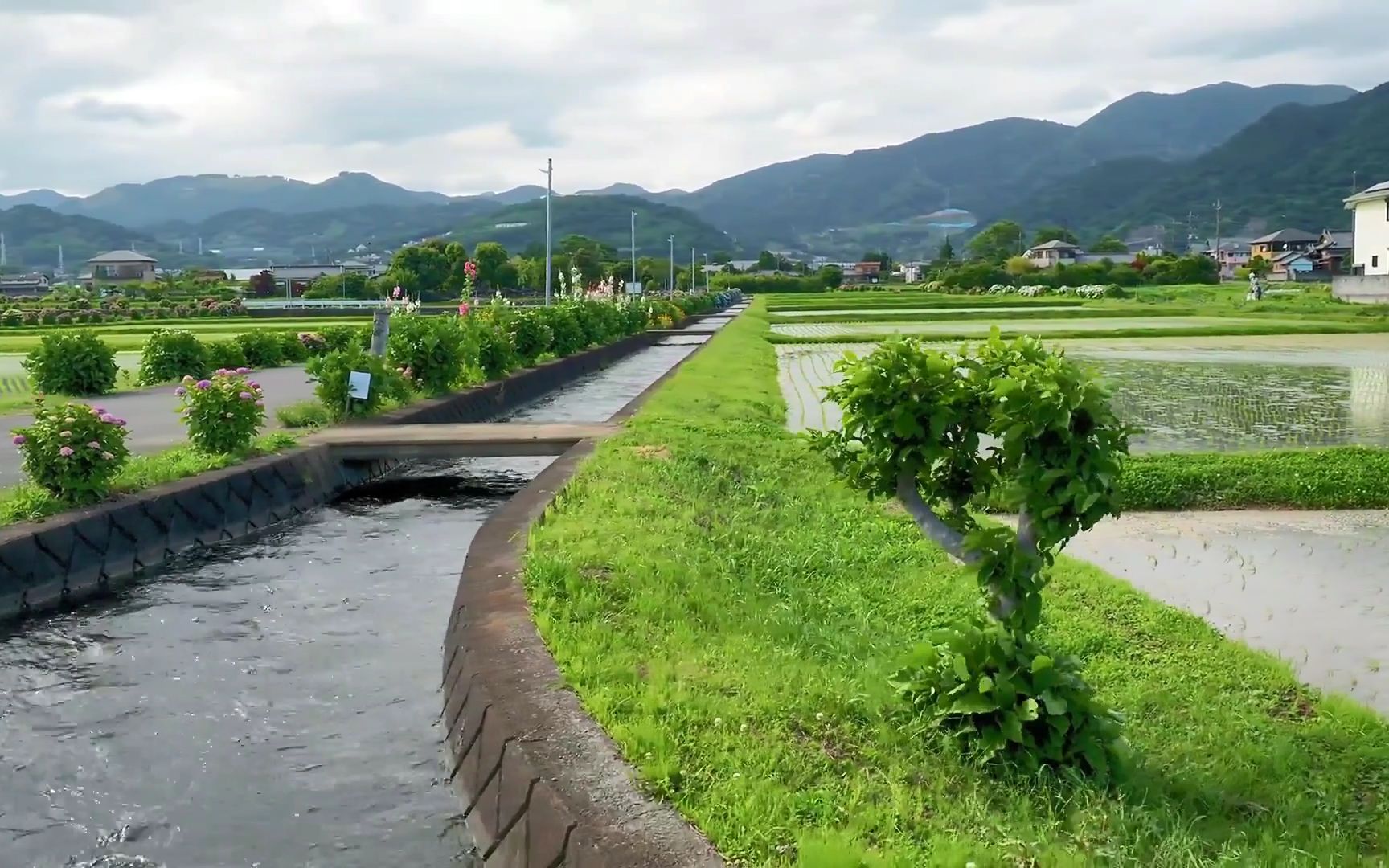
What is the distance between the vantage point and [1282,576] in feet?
24.4

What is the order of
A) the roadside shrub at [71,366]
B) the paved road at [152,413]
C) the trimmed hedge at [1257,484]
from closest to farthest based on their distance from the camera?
the trimmed hedge at [1257,484] → the paved road at [152,413] → the roadside shrub at [71,366]

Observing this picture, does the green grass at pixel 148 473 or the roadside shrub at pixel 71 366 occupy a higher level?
the roadside shrub at pixel 71 366

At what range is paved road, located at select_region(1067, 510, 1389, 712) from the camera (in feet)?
19.4

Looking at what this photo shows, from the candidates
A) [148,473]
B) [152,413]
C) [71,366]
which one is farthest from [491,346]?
[148,473]

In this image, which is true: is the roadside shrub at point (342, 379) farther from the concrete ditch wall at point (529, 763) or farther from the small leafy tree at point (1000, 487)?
the small leafy tree at point (1000, 487)

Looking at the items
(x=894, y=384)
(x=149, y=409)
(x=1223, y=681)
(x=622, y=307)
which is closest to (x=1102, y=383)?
(x=894, y=384)

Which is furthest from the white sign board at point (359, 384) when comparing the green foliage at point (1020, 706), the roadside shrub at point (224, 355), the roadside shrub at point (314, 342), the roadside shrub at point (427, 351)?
the roadside shrub at point (314, 342)

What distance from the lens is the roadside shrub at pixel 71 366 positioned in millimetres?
18578

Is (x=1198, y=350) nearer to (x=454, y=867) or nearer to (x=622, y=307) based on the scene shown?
(x=622, y=307)

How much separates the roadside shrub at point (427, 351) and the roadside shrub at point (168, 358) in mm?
6199

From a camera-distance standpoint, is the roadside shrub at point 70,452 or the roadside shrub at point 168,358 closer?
the roadside shrub at point 70,452

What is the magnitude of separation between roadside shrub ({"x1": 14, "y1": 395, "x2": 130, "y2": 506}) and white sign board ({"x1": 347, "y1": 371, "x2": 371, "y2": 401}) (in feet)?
16.9

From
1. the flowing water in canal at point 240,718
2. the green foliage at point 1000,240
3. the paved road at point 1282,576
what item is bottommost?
the flowing water in canal at point 240,718

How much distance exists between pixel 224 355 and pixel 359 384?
10.9 meters
